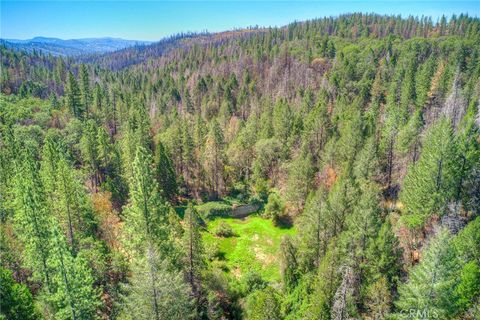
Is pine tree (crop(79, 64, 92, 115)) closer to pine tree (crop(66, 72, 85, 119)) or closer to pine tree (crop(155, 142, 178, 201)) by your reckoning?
pine tree (crop(66, 72, 85, 119))

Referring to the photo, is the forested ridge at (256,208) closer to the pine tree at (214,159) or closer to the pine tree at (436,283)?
the pine tree at (436,283)

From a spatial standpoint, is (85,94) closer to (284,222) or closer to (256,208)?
(256,208)

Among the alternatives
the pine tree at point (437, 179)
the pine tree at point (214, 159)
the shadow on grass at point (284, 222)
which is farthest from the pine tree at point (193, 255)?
the pine tree at point (214, 159)

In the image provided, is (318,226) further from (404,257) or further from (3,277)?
(3,277)

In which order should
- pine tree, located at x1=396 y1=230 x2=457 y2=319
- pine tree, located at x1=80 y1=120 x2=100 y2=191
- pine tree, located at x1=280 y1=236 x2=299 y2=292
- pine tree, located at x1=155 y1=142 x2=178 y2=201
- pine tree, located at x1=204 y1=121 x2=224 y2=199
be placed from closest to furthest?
pine tree, located at x1=396 y1=230 x2=457 y2=319 → pine tree, located at x1=280 y1=236 x2=299 y2=292 → pine tree, located at x1=80 y1=120 x2=100 y2=191 → pine tree, located at x1=155 y1=142 x2=178 y2=201 → pine tree, located at x1=204 y1=121 x2=224 y2=199

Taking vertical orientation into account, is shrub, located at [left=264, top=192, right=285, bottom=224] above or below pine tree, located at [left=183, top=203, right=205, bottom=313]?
below

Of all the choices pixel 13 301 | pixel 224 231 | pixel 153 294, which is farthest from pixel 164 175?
pixel 153 294
